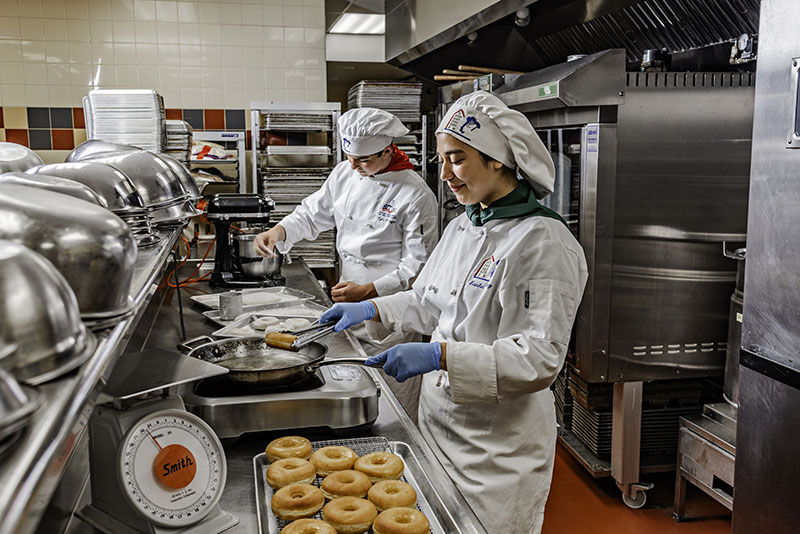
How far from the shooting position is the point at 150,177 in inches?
68.1

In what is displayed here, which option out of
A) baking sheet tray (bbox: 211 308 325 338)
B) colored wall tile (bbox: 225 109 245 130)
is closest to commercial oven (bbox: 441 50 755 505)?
baking sheet tray (bbox: 211 308 325 338)

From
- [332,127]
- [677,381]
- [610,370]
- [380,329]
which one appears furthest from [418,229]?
[332,127]

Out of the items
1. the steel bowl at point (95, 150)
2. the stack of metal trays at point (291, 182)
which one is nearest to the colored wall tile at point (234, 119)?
the stack of metal trays at point (291, 182)

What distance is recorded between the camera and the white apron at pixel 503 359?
174 cm

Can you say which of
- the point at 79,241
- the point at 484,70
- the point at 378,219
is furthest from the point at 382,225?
the point at 79,241

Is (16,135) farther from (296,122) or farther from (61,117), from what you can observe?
(296,122)

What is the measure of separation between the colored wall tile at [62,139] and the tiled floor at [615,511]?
169 inches

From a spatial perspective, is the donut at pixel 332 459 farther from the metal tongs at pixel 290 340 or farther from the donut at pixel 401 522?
the metal tongs at pixel 290 340

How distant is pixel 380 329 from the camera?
342 cm

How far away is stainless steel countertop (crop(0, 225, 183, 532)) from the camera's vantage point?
1.51ft

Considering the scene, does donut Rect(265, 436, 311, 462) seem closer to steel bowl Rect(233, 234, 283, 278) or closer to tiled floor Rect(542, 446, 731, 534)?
tiled floor Rect(542, 446, 731, 534)

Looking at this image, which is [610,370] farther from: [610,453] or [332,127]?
[332,127]

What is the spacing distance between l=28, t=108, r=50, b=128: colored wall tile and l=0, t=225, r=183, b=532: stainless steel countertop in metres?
5.19

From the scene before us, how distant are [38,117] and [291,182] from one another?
2.02 metres
